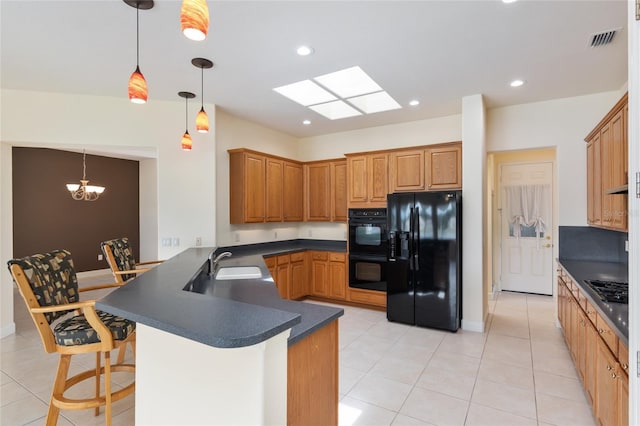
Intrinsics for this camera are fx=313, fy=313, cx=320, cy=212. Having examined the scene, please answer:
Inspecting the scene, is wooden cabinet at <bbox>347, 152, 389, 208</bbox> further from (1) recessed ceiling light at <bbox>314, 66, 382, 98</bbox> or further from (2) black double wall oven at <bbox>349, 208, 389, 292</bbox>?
(1) recessed ceiling light at <bbox>314, 66, 382, 98</bbox>

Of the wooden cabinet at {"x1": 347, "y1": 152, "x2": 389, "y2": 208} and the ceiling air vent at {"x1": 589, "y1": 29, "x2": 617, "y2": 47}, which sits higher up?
the ceiling air vent at {"x1": 589, "y1": 29, "x2": 617, "y2": 47}

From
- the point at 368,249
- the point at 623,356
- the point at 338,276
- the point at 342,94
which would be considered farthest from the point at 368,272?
the point at 623,356

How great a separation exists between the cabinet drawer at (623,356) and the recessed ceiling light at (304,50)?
9.42 feet

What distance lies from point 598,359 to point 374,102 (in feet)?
11.3

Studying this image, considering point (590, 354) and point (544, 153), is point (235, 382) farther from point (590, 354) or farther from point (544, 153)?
point (544, 153)

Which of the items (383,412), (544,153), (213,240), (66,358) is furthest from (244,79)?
(544,153)

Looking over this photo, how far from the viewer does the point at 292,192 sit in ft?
17.8

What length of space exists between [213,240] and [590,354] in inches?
157

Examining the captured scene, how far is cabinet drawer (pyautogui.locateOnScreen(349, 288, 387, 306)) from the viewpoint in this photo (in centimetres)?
461

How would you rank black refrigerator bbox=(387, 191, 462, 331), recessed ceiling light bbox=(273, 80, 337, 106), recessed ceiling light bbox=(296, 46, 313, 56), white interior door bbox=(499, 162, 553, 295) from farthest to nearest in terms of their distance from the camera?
white interior door bbox=(499, 162, 553, 295)
black refrigerator bbox=(387, 191, 462, 331)
recessed ceiling light bbox=(273, 80, 337, 106)
recessed ceiling light bbox=(296, 46, 313, 56)

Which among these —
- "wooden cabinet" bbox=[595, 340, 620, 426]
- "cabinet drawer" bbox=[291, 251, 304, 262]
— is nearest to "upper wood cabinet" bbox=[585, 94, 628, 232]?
"wooden cabinet" bbox=[595, 340, 620, 426]

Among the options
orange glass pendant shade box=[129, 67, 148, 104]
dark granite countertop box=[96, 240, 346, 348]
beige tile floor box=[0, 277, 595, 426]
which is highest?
orange glass pendant shade box=[129, 67, 148, 104]

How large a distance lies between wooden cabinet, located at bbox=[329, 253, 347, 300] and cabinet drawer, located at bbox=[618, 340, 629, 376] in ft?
11.7

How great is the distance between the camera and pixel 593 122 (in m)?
3.78
